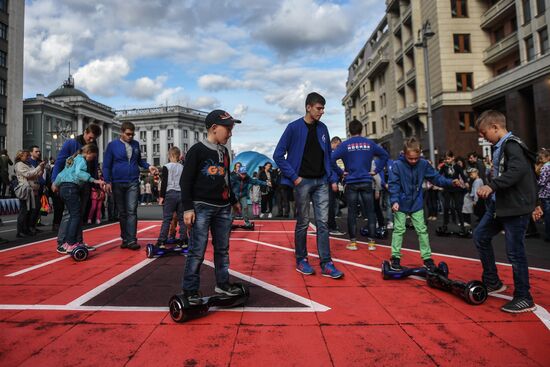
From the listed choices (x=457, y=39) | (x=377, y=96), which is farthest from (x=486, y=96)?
(x=377, y=96)

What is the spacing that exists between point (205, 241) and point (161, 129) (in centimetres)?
8717

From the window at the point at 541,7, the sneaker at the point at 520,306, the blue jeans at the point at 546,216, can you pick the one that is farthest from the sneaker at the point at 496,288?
the window at the point at 541,7

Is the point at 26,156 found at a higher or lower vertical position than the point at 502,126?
higher

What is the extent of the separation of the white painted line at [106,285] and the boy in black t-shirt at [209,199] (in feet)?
3.69

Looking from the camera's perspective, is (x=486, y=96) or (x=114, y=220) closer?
(x=114, y=220)

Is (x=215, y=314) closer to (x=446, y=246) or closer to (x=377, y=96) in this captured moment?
(x=446, y=246)

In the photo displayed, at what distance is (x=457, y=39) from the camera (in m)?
28.4

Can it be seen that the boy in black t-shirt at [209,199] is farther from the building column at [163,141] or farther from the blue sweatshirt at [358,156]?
the building column at [163,141]

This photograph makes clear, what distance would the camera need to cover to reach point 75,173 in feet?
17.9

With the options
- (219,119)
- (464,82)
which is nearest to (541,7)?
(464,82)

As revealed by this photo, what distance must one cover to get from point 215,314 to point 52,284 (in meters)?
2.19

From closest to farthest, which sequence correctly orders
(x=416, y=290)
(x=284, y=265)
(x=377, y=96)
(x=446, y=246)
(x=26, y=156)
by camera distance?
(x=416, y=290) → (x=284, y=265) → (x=446, y=246) → (x=26, y=156) → (x=377, y=96)

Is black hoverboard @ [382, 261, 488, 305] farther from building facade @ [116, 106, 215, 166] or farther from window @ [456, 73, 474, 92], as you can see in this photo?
building facade @ [116, 106, 215, 166]

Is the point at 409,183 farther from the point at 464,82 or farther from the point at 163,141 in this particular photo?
the point at 163,141
